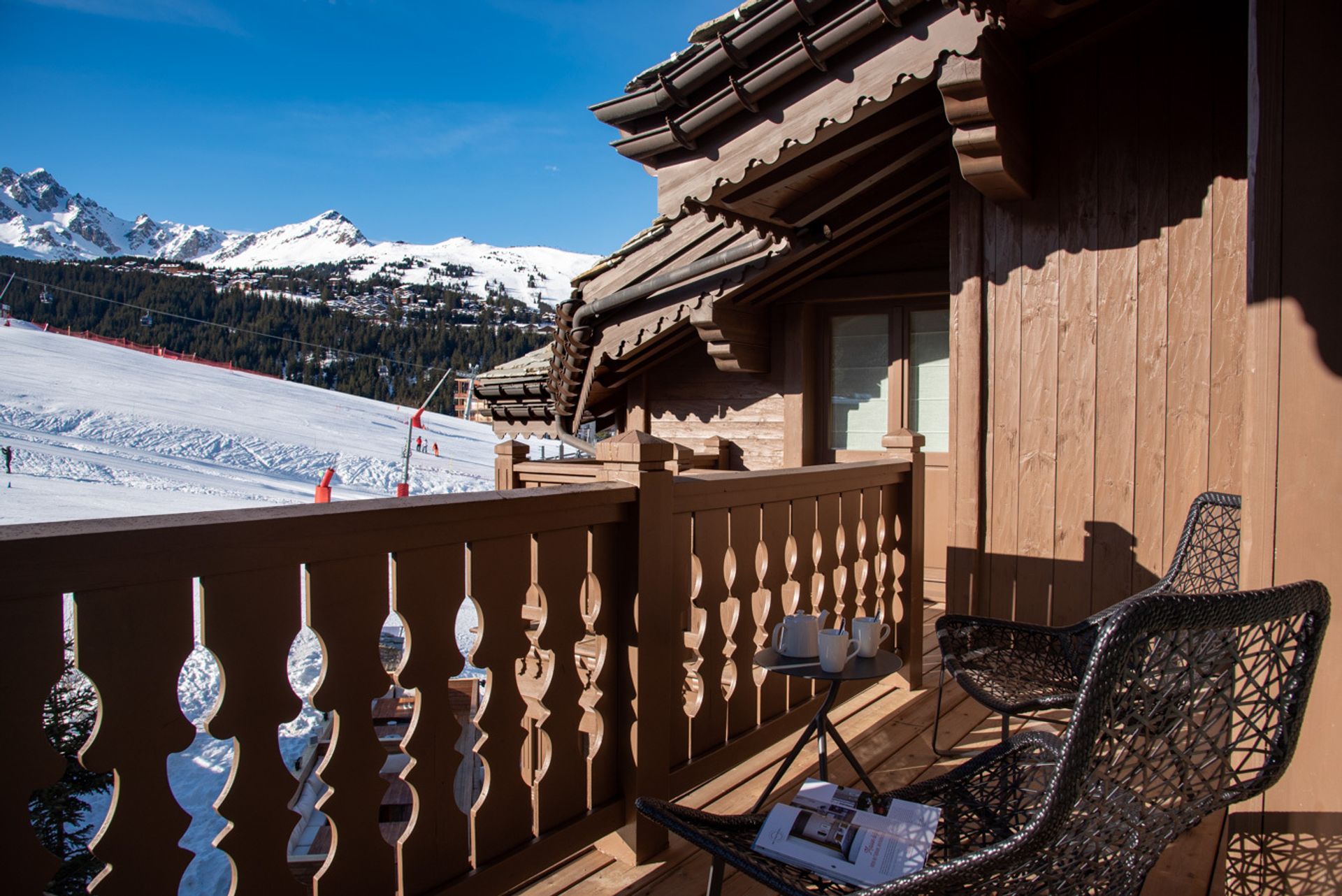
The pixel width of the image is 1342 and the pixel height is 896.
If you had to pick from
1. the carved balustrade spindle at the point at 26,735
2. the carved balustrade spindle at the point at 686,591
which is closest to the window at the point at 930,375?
the carved balustrade spindle at the point at 686,591

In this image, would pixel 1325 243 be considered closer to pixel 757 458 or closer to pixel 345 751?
pixel 345 751

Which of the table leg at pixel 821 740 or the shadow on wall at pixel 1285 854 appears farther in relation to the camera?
the table leg at pixel 821 740

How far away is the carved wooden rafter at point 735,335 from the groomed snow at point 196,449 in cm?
765

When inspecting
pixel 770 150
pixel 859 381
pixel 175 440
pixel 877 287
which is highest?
pixel 770 150

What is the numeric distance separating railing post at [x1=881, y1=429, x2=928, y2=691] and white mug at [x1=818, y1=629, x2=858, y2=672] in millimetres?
1531

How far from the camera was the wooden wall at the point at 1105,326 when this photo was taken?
3.60 metres

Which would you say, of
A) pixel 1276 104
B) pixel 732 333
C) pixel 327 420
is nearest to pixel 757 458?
pixel 732 333

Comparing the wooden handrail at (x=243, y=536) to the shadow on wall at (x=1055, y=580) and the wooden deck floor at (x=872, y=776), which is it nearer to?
the wooden deck floor at (x=872, y=776)

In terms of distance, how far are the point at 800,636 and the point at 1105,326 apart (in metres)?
2.54

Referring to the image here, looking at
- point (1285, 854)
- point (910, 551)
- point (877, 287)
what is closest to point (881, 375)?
point (877, 287)

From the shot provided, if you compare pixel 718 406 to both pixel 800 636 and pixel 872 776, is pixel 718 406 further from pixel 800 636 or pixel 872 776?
pixel 800 636

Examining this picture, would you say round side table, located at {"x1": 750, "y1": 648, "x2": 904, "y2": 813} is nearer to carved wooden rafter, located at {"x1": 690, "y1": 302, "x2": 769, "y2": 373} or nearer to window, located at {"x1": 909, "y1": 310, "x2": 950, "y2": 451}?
window, located at {"x1": 909, "y1": 310, "x2": 950, "y2": 451}

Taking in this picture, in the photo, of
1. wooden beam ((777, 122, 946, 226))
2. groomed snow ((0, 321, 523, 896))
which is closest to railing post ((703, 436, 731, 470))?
wooden beam ((777, 122, 946, 226))

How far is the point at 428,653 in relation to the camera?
5.48 ft
